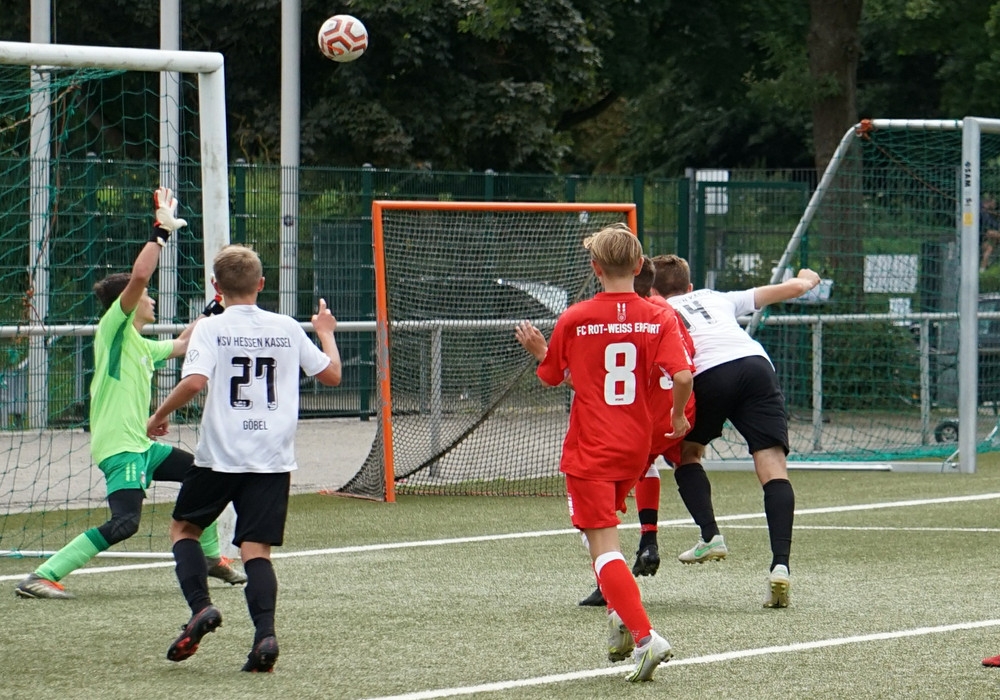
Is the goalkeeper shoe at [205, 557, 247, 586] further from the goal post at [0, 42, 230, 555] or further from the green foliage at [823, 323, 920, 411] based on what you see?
the green foliage at [823, 323, 920, 411]

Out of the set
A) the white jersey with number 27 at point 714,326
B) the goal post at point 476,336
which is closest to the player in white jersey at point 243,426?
the white jersey with number 27 at point 714,326

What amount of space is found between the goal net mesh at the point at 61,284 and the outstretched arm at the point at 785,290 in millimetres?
4223

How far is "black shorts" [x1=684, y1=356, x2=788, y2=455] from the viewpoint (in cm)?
749

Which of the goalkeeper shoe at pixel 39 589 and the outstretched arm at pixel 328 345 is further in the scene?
A: the goalkeeper shoe at pixel 39 589

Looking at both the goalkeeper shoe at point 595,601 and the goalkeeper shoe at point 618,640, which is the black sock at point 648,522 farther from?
the goalkeeper shoe at point 618,640

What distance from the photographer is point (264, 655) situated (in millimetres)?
5738

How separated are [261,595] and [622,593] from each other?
52.0 inches

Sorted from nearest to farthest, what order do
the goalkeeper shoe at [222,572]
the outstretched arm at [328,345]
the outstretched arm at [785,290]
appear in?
the outstretched arm at [328,345] < the outstretched arm at [785,290] < the goalkeeper shoe at [222,572]

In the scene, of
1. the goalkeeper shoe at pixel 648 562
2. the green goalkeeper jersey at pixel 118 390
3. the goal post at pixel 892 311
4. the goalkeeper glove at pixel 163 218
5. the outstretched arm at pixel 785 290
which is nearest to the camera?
the goalkeeper glove at pixel 163 218

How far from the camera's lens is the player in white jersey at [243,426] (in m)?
5.93

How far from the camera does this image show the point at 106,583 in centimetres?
→ 796

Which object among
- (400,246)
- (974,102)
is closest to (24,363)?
(400,246)

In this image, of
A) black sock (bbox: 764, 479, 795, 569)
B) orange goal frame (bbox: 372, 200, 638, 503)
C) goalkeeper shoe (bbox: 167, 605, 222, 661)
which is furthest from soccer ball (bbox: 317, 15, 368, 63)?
goalkeeper shoe (bbox: 167, 605, 222, 661)

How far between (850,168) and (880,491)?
314cm
